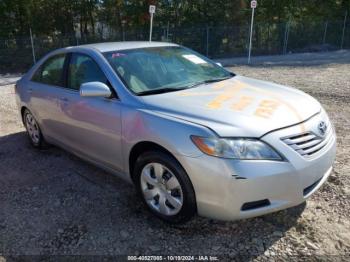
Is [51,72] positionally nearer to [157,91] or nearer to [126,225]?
[157,91]

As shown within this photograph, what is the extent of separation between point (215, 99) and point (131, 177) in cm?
110

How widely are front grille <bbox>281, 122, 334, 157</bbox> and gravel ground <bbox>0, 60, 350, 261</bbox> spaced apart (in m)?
0.70

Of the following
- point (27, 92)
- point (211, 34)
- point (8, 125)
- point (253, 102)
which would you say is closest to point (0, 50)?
point (211, 34)

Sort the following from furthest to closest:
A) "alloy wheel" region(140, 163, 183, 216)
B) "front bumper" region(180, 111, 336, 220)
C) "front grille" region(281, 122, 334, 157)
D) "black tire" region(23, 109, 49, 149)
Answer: "black tire" region(23, 109, 49, 149) → "alloy wheel" region(140, 163, 183, 216) → "front grille" region(281, 122, 334, 157) → "front bumper" region(180, 111, 336, 220)

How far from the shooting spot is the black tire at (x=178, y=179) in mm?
2961

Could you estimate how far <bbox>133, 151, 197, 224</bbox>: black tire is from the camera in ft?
9.71

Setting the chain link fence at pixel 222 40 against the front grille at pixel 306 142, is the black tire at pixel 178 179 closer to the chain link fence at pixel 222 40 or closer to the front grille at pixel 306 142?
the front grille at pixel 306 142

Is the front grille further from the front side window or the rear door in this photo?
the rear door

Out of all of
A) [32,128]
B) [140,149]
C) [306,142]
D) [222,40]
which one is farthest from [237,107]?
[222,40]

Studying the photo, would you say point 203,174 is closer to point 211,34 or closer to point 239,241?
point 239,241

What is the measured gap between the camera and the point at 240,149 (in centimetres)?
274

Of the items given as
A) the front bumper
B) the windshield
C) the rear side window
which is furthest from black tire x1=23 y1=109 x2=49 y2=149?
the front bumper

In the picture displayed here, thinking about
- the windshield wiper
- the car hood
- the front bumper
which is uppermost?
the windshield wiper

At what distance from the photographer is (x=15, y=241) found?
126 inches
